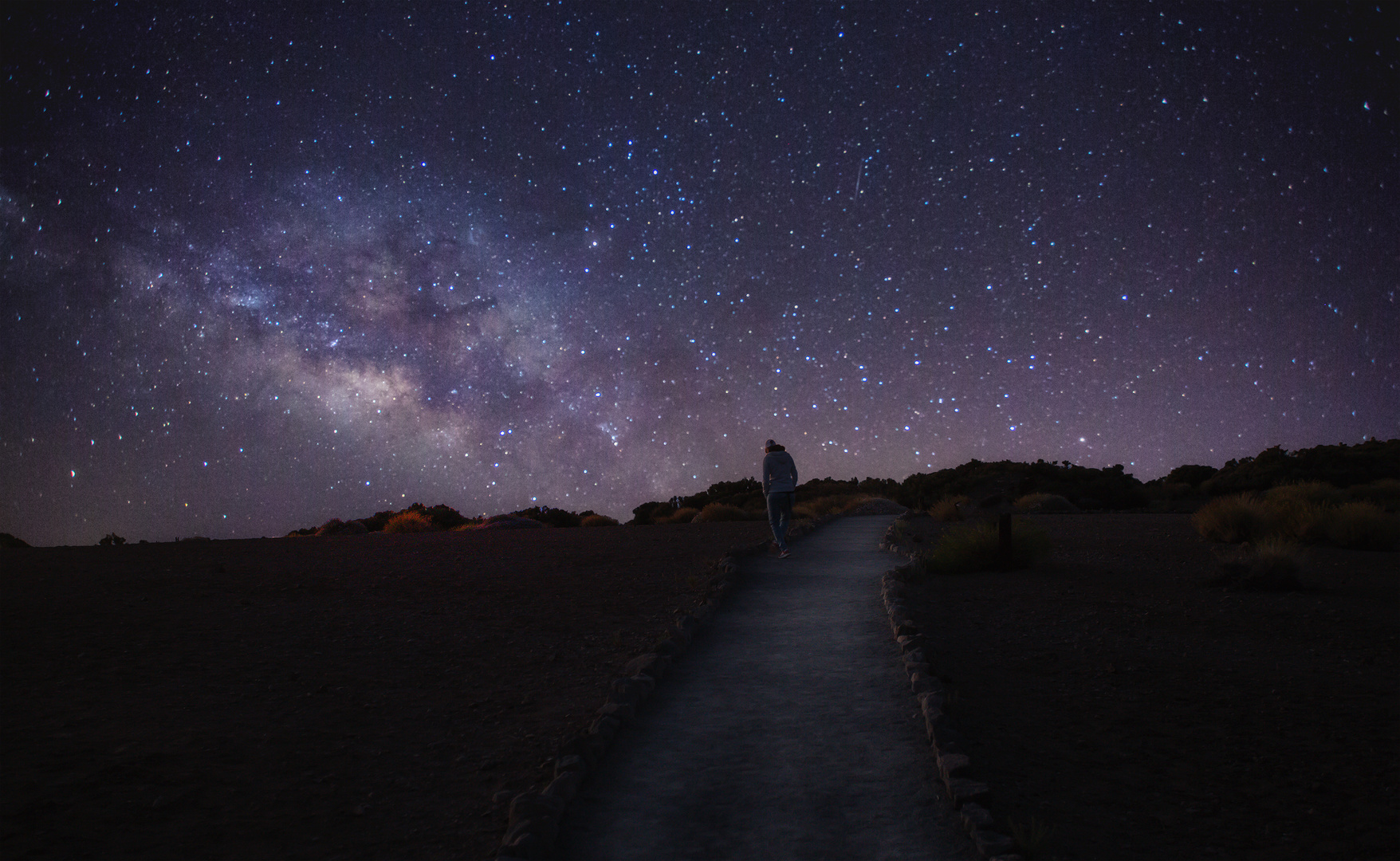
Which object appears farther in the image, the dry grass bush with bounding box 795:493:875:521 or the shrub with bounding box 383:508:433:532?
the dry grass bush with bounding box 795:493:875:521

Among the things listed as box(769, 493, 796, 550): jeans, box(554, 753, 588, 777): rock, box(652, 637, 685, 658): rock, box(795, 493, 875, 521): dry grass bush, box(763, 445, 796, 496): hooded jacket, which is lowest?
Answer: box(554, 753, 588, 777): rock

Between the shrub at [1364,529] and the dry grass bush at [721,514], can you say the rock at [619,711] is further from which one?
the dry grass bush at [721,514]

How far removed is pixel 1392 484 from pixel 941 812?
31205 mm

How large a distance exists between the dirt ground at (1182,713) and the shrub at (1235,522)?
4.68m

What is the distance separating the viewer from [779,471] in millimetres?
13188

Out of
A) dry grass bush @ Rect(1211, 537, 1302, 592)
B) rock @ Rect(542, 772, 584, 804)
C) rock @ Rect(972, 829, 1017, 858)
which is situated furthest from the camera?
dry grass bush @ Rect(1211, 537, 1302, 592)

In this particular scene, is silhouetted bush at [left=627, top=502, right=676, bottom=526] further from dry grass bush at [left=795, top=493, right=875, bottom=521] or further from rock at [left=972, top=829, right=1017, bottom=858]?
rock at [left=972, top=829, right=1017, bottom=858]

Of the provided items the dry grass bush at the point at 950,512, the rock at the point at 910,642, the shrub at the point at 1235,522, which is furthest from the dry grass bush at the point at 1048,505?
the rock at the point at 910,642

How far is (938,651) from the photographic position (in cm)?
705

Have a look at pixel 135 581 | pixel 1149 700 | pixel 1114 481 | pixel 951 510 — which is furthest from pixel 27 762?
pixel 1114 481

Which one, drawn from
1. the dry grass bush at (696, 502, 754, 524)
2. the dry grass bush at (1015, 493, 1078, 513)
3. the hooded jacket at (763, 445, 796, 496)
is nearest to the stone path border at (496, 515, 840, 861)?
the hooded jacket at (763, 445, 796, 496)

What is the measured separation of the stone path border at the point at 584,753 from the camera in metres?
3.81

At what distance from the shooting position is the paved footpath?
391 centimetres

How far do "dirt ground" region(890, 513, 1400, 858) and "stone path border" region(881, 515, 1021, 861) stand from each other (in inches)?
5.1
